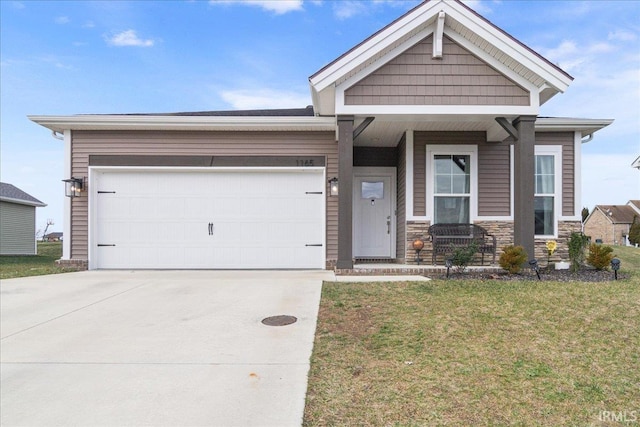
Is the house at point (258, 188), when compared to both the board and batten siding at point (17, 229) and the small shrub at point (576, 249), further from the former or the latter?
the board and batten siding at point (17, 229)

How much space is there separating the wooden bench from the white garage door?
2.36 m

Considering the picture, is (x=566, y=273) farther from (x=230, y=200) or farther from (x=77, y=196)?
(x=77, y=196)

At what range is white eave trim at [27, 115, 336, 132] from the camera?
7.86m

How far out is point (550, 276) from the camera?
6.60m

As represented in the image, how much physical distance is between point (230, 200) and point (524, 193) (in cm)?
569

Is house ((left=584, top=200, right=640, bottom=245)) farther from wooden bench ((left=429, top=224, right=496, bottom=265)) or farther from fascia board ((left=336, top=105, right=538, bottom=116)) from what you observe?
fascia board ((left=336, top=105, right=538, bottom=116))

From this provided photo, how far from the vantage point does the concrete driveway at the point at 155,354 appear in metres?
2.50

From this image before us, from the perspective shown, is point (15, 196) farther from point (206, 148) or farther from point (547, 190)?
point (547, 190)

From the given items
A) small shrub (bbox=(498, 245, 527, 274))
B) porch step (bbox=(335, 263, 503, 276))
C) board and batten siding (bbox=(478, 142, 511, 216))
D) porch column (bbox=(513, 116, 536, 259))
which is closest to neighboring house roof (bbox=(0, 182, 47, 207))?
porch step (bbox=(335, 263, 503, 276))

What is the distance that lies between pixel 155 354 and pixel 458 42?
6.59 metres

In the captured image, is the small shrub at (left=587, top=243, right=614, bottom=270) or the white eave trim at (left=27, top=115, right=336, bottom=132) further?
the white eave trim at (left=27, top=115, right=336, bottom=132)

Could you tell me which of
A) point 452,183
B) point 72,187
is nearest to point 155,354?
point 72,187

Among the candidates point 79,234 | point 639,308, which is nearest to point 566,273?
point 639,308

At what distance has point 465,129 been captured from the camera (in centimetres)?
809
